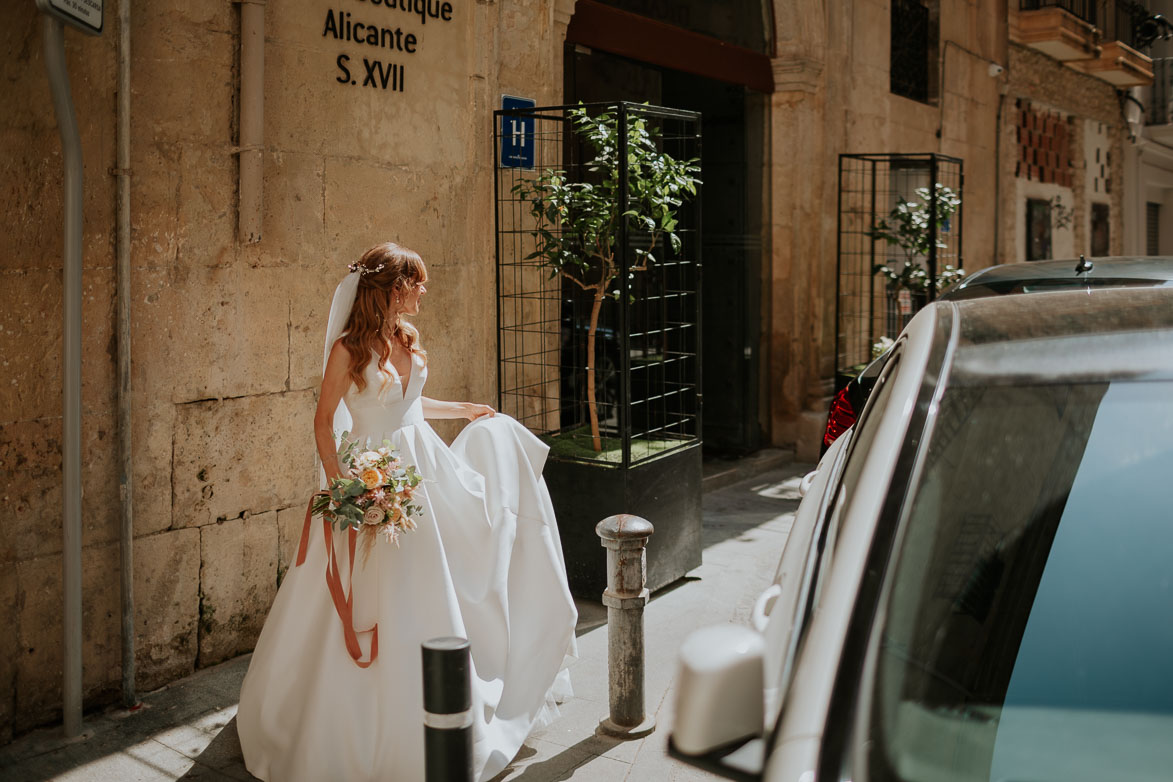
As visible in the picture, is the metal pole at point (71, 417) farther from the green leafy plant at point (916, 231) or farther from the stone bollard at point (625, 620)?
the green leafy plant at point (916, 231)

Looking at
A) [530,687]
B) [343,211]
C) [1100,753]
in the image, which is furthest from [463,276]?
[1100,753]

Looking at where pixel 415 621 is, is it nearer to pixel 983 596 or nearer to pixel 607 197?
pixel 983 596

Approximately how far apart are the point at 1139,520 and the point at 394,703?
8.74 ft

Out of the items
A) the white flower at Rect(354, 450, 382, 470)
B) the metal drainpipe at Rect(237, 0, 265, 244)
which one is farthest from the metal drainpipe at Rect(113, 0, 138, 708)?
the white flower at Rect(354, 450, 382, 470)

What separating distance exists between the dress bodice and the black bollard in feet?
5.57

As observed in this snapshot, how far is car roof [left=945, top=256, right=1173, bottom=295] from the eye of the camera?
15.4 ft

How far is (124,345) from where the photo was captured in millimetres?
4578

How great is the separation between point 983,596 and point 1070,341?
557mm

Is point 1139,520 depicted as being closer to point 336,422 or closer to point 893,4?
point 336,422

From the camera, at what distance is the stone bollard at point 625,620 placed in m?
4.32

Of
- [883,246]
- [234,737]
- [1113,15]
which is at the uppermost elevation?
[1113,15]

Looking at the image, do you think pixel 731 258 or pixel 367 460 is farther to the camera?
pixel 731 258

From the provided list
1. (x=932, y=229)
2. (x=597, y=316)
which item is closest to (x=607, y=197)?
(x=597, y=316)

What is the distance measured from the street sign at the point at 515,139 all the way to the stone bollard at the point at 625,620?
287 centimetres
